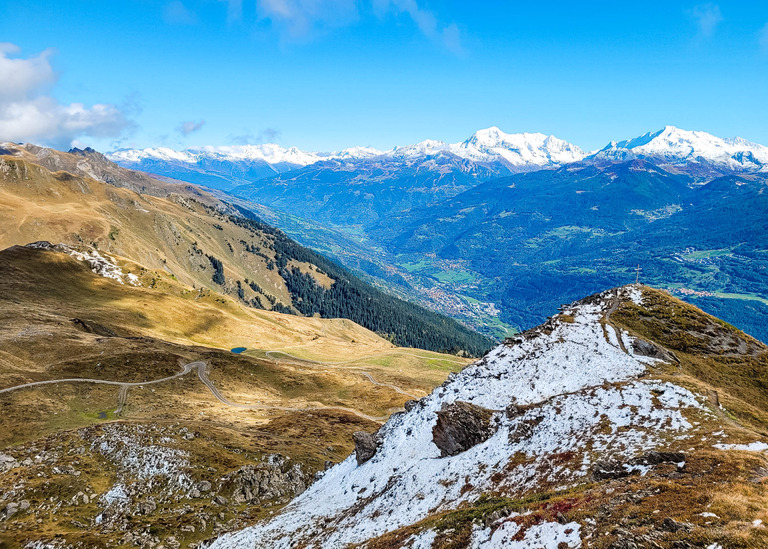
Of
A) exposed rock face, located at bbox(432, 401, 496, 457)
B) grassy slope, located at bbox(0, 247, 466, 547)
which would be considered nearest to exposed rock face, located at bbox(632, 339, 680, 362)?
Result: exposed rock face, located at bbox(432, 401, 496, 457)

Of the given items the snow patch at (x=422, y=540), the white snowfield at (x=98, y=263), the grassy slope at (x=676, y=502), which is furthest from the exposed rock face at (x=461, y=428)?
the white snowfield at (x=98, y=263)

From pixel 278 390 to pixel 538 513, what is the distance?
91620mm

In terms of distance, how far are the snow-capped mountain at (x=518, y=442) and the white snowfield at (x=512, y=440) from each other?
120 mm

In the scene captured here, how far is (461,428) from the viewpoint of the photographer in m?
41.3

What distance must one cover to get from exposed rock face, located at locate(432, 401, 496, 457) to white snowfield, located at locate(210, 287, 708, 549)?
91 centimetres

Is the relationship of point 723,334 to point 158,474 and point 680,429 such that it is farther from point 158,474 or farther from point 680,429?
point 158,474

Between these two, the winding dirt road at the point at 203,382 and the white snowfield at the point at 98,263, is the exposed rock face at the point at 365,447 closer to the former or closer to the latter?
the winding dirt road at the point at 203,382

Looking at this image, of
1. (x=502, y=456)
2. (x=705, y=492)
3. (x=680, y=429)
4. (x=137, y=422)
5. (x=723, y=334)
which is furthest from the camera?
(x=137, y=422)

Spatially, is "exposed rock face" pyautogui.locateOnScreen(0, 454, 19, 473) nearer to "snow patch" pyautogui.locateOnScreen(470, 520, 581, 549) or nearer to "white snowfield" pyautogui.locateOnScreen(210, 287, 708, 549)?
"white snowfield" pyautogui.locateOnScreen(210, 287, 708, 549)

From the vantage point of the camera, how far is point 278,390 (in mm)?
105688

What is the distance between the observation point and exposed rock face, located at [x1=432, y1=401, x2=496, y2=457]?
133 ft

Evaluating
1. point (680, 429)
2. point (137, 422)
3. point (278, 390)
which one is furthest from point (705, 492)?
point (278, 390)

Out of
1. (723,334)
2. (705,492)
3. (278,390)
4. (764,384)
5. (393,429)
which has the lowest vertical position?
(278,390)

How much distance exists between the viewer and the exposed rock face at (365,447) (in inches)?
1883
